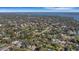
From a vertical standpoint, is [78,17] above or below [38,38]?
above

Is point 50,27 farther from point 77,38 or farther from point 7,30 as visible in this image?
point 7,30
